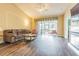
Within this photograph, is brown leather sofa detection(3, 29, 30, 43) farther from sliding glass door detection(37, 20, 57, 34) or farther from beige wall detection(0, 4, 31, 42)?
sliding glass door detection(37, 20, 57, 34)

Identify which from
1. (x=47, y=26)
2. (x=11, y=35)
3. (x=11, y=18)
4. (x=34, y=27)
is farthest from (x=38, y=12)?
(x=11, y=35)

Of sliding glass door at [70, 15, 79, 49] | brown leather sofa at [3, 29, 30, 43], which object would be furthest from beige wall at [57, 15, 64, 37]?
brown leather sofa at [3, 29, 30, 43]

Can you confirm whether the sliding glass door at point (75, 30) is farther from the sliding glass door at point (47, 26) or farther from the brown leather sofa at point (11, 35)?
the brown leather sofa at point (11, 35)

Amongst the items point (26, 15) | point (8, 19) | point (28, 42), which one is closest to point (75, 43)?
point (26, 15)

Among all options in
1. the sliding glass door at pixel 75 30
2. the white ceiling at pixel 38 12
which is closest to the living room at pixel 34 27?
the white ceiling at pixel 38 12

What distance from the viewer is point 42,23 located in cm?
480

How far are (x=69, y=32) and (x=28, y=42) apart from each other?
7.09 ft

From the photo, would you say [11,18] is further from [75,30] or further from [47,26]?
[75,30]

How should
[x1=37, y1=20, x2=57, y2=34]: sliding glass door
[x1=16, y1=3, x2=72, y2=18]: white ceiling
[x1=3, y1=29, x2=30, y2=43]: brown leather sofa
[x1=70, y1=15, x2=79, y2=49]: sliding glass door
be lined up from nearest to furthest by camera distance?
1. [x1=70, y1=15, x2=79, y2=49]: sliding glass door
2. [x1=37, y1=20, x2=57, y2=34]: sliding glass door
3. [x1=16, y1=3, x2=72, y2=18]: white ceiling
4. [x1=3, y1=29, x2=30, y2=43]: brown leather sofa

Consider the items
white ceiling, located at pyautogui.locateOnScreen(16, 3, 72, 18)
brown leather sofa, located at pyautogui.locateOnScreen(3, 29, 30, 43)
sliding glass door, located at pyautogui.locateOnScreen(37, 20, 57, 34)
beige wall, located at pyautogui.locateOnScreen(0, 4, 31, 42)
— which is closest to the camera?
sliding glass door, located at pyautogui.locateOnScreen(37, 20, 57, 34)

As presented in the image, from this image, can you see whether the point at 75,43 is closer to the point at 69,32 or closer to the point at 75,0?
the point at 69,32

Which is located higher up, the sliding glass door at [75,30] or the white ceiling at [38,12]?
the white ceiling at [38,12]

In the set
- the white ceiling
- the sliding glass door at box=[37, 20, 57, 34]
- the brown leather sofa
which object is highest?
the white ceiling

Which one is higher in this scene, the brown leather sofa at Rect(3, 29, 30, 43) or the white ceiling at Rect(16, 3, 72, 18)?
the white ceiling at Rect(16, 3, 72, 18)
